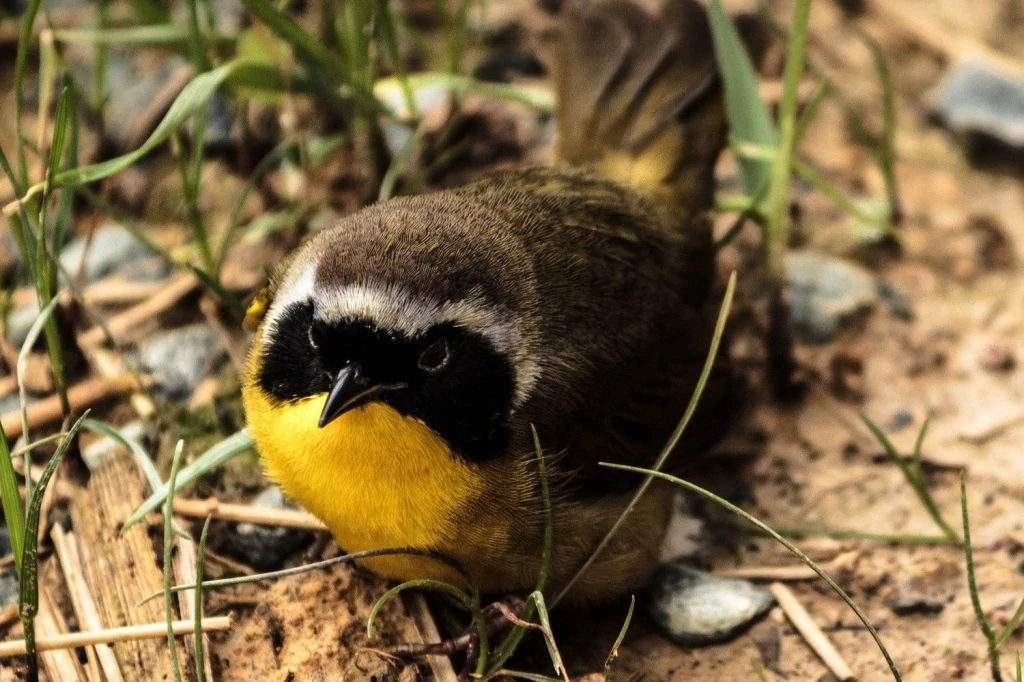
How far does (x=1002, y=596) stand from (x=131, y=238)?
12.3 feet

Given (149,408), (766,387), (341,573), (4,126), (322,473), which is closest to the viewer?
(322,473)

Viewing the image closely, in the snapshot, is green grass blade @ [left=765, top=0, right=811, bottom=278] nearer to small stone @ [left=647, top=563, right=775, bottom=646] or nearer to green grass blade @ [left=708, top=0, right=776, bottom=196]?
green grass blade @ [left=708, top=0, right=776, bottom=196]

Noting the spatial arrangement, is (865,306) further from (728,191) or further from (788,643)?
(788,643)

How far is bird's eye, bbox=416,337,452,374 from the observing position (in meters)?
3.06

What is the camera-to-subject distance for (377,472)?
3178 millimetres

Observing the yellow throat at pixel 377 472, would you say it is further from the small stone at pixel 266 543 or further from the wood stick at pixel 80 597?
the wood stick at pixel 80 597

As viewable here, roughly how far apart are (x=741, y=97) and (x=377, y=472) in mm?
2366

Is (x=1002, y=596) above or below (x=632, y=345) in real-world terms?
below

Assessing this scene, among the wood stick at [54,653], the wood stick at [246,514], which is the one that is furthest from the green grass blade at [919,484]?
the wood stick at [54,653]

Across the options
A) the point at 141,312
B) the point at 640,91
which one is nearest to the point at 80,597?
the point at 141,312

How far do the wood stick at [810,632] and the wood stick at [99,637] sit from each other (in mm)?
1978

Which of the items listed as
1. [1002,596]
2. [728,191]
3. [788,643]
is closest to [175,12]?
[728,191]

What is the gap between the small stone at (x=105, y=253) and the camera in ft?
15.4

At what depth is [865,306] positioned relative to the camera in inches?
192
